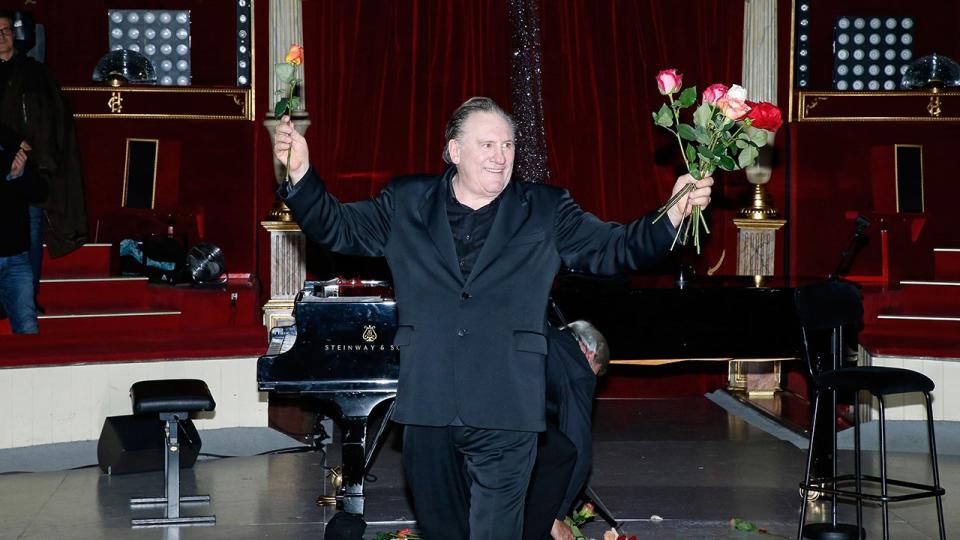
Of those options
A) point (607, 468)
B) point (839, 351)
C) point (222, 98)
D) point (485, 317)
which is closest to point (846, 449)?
point (607, 468)

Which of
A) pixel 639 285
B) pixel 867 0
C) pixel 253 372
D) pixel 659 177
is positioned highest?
pixel 867 0

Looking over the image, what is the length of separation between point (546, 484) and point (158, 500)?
2.26m

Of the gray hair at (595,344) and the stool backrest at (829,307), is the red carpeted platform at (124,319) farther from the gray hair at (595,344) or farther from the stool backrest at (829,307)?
the stool backrest at (829,307)

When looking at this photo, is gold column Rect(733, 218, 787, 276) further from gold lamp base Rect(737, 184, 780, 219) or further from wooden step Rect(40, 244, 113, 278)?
wooden step Rect(40, 244, 113, 278)

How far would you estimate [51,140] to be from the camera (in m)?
7.70

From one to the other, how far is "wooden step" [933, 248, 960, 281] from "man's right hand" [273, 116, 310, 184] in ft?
20.7

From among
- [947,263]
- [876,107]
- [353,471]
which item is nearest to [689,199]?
[353,471]

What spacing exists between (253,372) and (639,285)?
2.01 metres

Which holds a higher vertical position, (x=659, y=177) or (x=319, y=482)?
(x=659, y=177)

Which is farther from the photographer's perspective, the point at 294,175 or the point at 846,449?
the point at 846,449

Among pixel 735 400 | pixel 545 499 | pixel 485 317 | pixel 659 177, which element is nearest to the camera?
pixel 485 317

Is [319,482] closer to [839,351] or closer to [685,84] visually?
[839,351]

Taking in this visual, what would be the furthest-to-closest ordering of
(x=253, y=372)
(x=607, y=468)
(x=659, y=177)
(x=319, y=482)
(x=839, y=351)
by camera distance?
1. (x=659, y=177)
2. (x=253, y=372)
3. (x=607, y=468)
4. (x=319, y=482)
5. (x=839, y=351)

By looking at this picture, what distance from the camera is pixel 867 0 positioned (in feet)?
30.2
